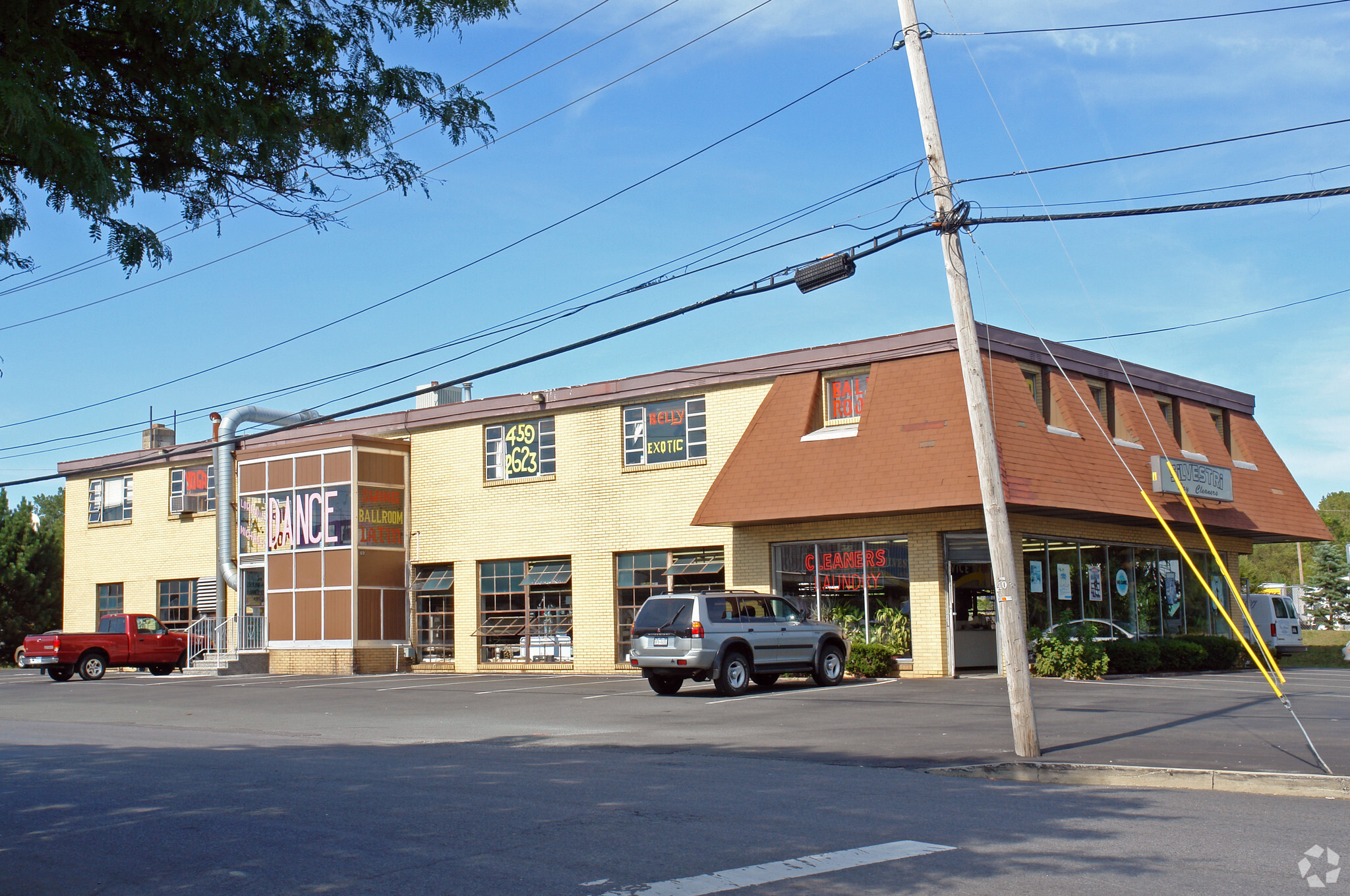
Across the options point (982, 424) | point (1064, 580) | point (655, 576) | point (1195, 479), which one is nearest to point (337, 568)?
point (655, 576)

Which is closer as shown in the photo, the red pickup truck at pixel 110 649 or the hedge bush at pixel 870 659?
the hedge bush at pixel 870 659

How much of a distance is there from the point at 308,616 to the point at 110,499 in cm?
1375

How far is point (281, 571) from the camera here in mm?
34312

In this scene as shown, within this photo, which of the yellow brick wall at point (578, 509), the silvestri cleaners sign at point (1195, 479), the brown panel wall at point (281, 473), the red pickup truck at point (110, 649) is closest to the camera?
the silvestri cleaners sign at point (1195, 479)

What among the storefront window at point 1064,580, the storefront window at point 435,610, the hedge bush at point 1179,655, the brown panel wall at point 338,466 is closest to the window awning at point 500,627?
the storefront window at point 435,610

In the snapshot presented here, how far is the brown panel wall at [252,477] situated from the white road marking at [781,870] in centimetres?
3029

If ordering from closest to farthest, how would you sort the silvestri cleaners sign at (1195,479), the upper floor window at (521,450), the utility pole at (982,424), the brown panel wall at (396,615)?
the utility pole at (982,424) < the silvestri cleaners sign at (1195,479) < the upper floor window at (521,450) < the brown panel wall at (396,615)

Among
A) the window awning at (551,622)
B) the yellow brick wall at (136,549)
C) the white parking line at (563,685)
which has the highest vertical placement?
the yellow brick wall at (136,549)

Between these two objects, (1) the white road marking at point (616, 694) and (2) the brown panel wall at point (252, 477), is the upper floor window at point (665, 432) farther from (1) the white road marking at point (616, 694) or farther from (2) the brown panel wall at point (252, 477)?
(2) the brown panel wall at point (252, 477)

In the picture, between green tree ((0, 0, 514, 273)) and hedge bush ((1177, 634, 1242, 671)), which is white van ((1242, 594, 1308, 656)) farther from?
green tree ((0, 0, 514, 273))

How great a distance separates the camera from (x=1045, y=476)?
24016mm

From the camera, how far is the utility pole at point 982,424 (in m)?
13.0

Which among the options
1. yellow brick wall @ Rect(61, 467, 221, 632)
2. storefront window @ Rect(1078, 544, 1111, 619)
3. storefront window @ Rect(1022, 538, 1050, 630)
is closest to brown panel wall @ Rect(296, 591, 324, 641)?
yellow brick wall @ Rect(61, 467, 221, 632)

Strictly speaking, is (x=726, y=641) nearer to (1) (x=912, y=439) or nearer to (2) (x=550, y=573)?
(1) (x=912, y=439)
